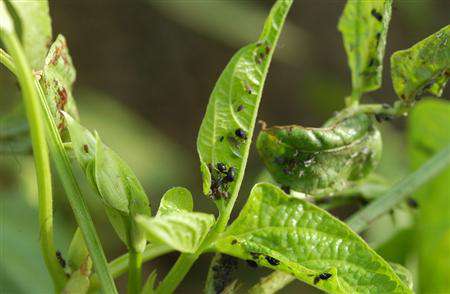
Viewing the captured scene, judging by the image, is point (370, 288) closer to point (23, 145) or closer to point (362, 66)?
point (362, 66)

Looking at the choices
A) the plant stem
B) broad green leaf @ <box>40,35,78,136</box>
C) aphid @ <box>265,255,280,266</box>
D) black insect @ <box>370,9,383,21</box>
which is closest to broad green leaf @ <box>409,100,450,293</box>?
the plant stem

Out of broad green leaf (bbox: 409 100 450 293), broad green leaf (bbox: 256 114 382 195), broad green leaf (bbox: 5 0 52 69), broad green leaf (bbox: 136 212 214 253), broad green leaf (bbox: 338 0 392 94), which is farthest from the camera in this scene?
broad green leaf (bbox: 409 100 450 293)

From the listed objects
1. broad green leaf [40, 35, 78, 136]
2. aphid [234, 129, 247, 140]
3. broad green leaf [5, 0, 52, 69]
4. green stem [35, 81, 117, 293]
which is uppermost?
broad green leaf [5, 0, 52, 69]

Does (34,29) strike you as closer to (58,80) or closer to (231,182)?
(58,80)

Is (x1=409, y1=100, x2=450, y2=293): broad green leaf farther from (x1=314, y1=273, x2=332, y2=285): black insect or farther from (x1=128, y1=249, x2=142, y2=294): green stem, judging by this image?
(x1=128, y1=249, x2=142, y2=294): green stem

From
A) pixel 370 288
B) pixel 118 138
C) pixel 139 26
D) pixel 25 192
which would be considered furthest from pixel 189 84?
pixel 370 288

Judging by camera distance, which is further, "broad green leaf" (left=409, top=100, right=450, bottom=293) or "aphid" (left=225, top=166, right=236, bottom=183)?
"broad green leaf" (left=409, top=100, right=450, bottom=293)

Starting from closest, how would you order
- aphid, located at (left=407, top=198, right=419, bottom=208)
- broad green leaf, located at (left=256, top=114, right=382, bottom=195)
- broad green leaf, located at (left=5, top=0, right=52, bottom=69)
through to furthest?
broad green leaf, located at (left=5, top=0, right=52, bottom=69) < broad green leaf, located at (left=256, top=114, right=382, bottom=195) < aphid, located at (left=407, top=198, right=419, bottom=208)
